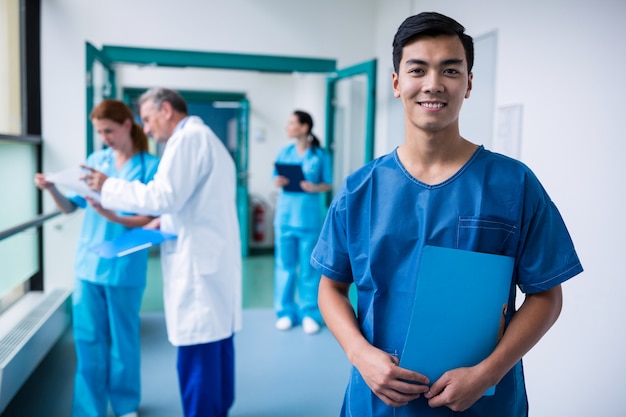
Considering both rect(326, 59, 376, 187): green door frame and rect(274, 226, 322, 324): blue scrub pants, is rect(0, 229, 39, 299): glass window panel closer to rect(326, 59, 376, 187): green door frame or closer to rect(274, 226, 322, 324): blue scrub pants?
rect(274, 226, 322, 324): blue scrub pants

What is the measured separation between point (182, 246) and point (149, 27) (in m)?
2.06

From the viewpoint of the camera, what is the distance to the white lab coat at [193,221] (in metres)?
1.68

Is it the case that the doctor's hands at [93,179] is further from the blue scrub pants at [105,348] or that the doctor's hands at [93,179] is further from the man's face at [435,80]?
the man's face at [435,80]

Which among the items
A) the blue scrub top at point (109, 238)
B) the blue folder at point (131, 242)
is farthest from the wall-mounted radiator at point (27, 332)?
the blue folder at point (131, 242)

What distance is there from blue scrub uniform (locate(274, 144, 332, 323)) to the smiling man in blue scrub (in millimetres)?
2297

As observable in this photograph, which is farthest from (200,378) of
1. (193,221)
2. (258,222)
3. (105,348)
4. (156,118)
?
(258,222)

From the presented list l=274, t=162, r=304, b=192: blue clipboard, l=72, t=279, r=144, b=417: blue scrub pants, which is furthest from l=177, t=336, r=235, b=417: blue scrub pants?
l=274, t=162, r=304, b=192: blue clipboard

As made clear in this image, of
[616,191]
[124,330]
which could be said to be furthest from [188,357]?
[616,191]

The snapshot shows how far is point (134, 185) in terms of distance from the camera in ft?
5.56

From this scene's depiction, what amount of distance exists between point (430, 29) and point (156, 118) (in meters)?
1.29

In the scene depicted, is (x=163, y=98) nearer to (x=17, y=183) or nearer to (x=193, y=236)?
(x=193, y=236)

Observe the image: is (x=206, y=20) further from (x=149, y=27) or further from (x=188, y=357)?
(x=188, y=357)

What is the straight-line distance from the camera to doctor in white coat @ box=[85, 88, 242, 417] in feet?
5.58

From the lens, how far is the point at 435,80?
2.62ft
